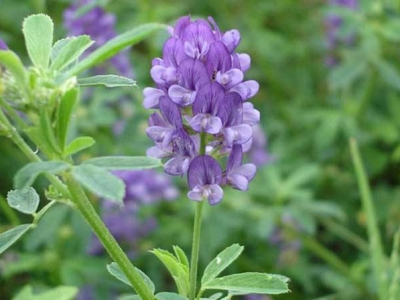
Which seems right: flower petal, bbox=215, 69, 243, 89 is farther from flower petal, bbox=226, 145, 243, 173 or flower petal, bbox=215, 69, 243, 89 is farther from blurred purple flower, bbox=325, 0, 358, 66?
blurred purple flower, bbox=325, 0, 358, 66

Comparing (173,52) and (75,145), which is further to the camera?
(173,52)

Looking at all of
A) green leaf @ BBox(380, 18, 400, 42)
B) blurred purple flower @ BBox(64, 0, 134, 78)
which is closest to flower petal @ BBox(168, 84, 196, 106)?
blurred purple flower @ BBox(64, 0, 134, 78)

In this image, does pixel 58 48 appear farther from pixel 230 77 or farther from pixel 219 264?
pixel 219 264

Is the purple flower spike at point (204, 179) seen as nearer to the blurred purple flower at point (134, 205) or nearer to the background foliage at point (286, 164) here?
the background foliage at point (286, 164)

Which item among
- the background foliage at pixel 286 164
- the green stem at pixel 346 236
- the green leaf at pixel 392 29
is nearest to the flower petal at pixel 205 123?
the background foliage at pixel 286 164

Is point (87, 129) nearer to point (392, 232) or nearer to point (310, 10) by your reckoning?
point (392, 232)


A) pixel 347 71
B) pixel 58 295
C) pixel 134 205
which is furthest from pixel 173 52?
pixel 347 71

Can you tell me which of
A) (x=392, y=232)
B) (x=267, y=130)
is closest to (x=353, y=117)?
(x=267, y=130)
